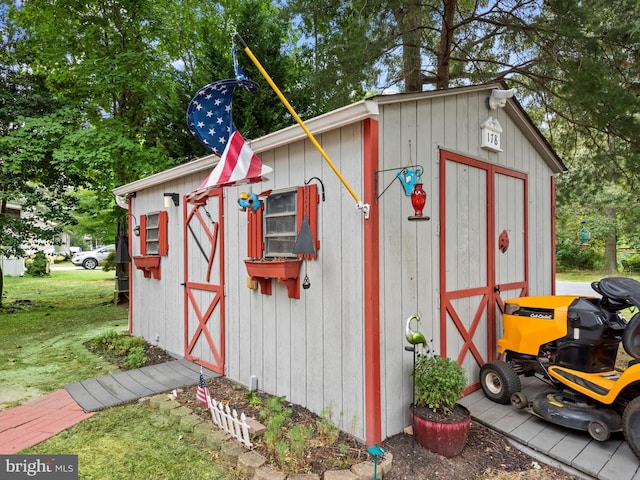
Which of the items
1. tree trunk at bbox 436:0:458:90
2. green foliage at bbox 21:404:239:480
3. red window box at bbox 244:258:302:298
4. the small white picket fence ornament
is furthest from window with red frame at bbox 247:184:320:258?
tree trunk at bbox 436:0:458:90

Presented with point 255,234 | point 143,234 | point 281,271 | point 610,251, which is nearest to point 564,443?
point 281,271

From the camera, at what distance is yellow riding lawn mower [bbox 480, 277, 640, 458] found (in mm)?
2754

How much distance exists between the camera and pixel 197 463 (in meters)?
2.85

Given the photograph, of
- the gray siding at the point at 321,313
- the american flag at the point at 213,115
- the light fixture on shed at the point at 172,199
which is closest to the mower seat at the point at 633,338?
the gray siding at the point at 321,313

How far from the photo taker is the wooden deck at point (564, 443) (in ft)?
8.44

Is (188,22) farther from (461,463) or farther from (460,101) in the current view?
(461,463)

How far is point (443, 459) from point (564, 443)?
3.12 feet

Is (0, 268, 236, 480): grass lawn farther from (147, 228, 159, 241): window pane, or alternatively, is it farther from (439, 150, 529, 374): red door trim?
(439, 150, 529, 374): red door trim

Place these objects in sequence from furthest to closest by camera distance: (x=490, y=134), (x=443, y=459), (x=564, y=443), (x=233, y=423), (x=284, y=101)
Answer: (x=490, y=134) < (x=233, y=423) < (x=564, y=443) < (x=443, y=459) < (x=284, y=101)

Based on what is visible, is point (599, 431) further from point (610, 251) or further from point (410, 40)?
point (610, 251)

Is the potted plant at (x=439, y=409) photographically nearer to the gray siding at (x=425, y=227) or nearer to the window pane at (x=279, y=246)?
the gray siding at (x=425, y=227)

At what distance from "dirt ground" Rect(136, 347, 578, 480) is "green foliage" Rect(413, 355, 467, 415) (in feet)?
1.07

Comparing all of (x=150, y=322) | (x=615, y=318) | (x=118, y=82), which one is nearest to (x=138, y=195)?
(x=150, y=322)

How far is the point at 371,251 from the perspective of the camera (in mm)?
2891
